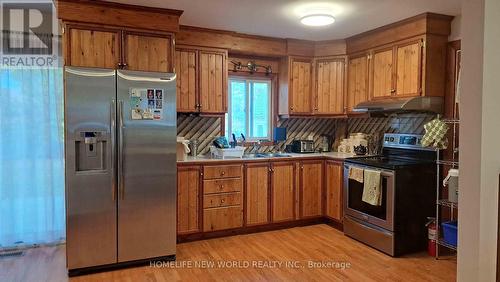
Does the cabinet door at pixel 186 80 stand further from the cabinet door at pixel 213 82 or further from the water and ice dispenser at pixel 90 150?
the water and ice dispenser at pixel 90 150

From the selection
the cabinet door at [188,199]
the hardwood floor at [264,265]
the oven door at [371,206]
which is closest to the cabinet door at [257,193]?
the hardwood floor at [264,265]

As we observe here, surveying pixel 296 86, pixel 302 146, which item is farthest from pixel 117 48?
pixel 302 146

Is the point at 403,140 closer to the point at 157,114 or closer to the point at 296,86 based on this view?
the point at 296,86

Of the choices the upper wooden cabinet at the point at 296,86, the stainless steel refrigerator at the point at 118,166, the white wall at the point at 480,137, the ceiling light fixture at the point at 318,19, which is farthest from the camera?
the upper wooden cabinet at the point at 296,86

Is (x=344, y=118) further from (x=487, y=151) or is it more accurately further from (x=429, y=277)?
(x=487, y=151)

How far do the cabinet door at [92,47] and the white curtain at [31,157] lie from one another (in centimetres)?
85

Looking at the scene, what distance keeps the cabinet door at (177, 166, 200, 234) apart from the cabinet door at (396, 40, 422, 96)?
2.44 m

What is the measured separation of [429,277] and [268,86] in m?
3.03

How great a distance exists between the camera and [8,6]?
3432 mm

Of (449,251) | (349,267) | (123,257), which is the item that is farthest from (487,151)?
(123,257)

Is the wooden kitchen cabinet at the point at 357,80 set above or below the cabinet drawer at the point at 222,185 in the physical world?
above

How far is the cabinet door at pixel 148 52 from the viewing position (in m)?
3.25

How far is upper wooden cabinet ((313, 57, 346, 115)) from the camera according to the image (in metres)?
4.68

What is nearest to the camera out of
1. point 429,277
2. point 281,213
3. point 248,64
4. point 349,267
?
point 429,277
